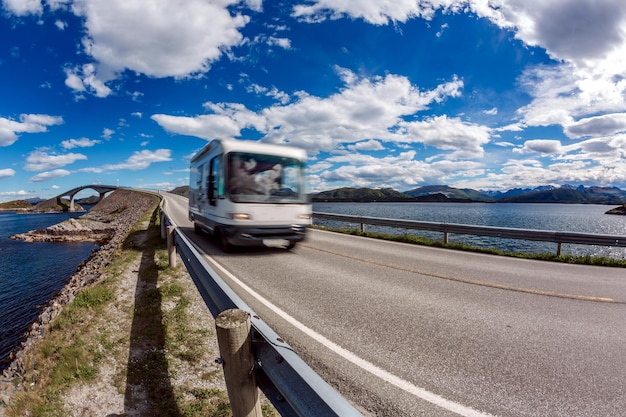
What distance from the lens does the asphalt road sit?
2922mm

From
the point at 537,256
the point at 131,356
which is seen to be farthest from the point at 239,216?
the point at 537,256

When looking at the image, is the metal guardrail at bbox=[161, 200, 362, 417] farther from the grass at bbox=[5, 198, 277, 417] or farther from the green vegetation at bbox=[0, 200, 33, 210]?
the green vegetation at bbox=[0, 200, 33, 210]

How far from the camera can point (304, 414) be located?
4.85 feet

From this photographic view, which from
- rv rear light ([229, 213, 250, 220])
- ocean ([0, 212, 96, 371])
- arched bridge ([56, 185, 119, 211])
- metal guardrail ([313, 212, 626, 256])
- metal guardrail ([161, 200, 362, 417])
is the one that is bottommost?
ocean ([0, 212, 96, 371])

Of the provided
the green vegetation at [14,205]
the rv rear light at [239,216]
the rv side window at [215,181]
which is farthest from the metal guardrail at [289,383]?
the green vegetation at [14,205]

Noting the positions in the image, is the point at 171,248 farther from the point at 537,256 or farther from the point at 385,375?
the point at 537,256

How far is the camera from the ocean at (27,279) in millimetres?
9117

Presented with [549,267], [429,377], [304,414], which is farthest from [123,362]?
[549,267]

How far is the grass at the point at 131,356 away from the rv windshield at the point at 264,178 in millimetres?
3741

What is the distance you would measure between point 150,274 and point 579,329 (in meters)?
8.06

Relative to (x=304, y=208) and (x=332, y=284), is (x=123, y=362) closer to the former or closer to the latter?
(x=332, y=284)

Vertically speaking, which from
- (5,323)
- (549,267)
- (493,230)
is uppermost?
(493,230)

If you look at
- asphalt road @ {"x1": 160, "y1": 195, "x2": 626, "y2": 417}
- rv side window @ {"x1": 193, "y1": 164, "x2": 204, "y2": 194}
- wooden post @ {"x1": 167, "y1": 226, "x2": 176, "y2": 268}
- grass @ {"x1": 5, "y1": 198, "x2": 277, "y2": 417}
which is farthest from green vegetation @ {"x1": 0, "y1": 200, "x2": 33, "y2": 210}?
asphalt road @ {"x1": 160, "y1": 195, "x2": 626, "y2": 417}

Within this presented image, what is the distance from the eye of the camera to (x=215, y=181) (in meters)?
9.85
